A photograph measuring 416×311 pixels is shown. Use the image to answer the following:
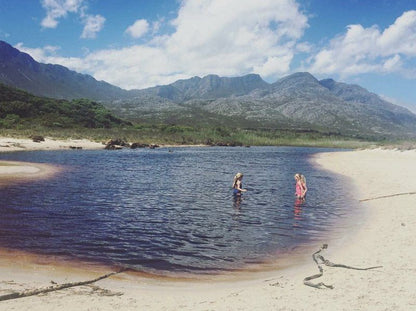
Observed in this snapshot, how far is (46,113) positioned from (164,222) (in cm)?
11719

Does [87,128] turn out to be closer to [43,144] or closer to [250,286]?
[43,144]

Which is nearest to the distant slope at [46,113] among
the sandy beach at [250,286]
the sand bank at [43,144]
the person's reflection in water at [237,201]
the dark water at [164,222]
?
the sand bank at [43,144]

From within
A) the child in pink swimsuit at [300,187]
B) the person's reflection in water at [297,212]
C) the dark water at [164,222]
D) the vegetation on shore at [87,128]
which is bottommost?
the dark water at [164,222]

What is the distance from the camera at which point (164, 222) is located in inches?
684

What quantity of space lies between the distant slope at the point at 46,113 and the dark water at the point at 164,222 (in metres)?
80.1

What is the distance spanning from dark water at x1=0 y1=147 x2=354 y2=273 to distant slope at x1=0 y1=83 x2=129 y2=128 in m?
80.1

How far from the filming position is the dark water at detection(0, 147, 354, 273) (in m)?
12.8

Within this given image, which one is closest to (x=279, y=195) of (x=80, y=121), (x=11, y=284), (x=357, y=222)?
(x=357, y=222)

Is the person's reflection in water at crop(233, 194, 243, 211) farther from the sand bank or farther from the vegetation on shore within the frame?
the vegetation on shore

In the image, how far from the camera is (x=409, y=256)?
1124cm

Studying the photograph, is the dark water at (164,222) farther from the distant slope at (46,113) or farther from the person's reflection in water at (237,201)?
the distant slope at (46,113)

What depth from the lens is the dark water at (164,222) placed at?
12781mm

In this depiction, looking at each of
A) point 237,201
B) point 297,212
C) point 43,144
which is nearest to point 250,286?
point 297,212

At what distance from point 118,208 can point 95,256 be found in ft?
26.6
